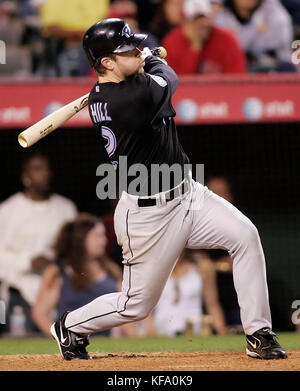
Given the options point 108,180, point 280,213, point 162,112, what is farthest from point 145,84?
point 280,213

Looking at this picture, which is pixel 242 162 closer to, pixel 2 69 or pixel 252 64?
pixel 252 64

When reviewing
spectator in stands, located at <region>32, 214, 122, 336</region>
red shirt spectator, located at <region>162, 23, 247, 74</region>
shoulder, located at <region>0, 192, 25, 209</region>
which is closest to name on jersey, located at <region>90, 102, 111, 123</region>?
spectator in stands, located at <region>32, 214, 122, 336</region>

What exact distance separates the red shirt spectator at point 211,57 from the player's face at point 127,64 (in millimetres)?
3179

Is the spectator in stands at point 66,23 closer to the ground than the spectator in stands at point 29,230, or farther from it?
farther from it

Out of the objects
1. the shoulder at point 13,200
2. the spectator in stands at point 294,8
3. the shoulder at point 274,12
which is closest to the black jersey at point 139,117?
the shoulder at point 13,200

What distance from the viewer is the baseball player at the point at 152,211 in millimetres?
3955

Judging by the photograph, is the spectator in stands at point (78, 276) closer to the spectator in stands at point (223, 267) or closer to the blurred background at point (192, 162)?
the blurred background at point (192, 162)

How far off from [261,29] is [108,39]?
4239 millimetres

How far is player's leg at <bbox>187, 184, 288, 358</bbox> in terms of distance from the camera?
405 cm

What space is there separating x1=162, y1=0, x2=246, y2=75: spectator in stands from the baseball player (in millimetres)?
3063

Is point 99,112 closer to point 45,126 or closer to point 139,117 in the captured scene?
point 139,117

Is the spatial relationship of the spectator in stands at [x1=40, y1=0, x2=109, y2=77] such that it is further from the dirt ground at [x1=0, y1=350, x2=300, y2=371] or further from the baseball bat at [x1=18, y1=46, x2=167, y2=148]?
the dirt ground at [x1=0, y1=350, x2=300, y2=371]

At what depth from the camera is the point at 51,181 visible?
744 centimetres

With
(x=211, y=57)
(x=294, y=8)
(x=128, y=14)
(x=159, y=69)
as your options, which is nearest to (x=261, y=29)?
(x=294, y=8)
